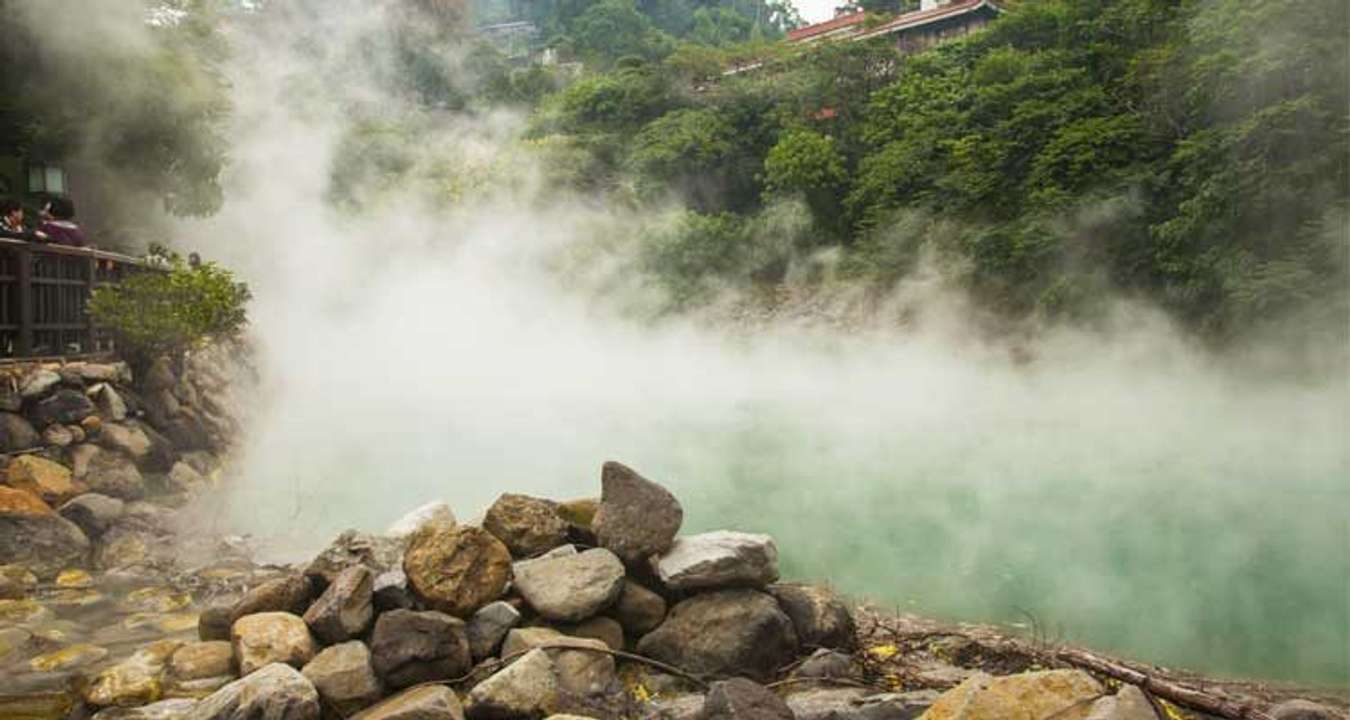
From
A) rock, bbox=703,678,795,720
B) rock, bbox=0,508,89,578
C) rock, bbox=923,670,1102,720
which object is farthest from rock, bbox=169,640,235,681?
rock, bbox=923,670,1102,720

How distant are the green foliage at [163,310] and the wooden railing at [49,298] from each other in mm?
180

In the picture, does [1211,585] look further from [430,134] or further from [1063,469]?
[430,134]

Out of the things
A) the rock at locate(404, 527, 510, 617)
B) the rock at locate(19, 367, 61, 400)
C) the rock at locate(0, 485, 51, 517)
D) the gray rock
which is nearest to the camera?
the rock at locate(404, 527, 510, 617)

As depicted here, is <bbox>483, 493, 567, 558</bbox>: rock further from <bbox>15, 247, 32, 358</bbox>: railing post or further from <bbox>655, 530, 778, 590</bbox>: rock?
<bbox>15, 247, 32, 358</bbox>: railing post

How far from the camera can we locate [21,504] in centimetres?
721

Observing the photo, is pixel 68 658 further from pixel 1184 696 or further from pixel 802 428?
pixel 802 428

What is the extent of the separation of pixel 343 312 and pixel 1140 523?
57.1 feet

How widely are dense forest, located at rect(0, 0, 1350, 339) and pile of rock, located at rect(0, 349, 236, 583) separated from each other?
441cm

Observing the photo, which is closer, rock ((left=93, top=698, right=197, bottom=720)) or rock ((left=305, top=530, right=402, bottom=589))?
rock ((left=93, top=698, right=197, bottom=720))

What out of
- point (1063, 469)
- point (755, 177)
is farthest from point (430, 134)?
point (1063, 469)

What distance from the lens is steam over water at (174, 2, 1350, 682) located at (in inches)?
307

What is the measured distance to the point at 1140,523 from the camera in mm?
9352

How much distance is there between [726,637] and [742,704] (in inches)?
48.2

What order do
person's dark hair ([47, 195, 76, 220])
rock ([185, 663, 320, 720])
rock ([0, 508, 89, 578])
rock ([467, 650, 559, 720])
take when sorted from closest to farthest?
rock ([185, 663, 320, 720]) < rock ([467, 650, 559, 720]) < rock ([0, 508, 89, 578]) < person's dark hair ([47, 195, 76, 220])
